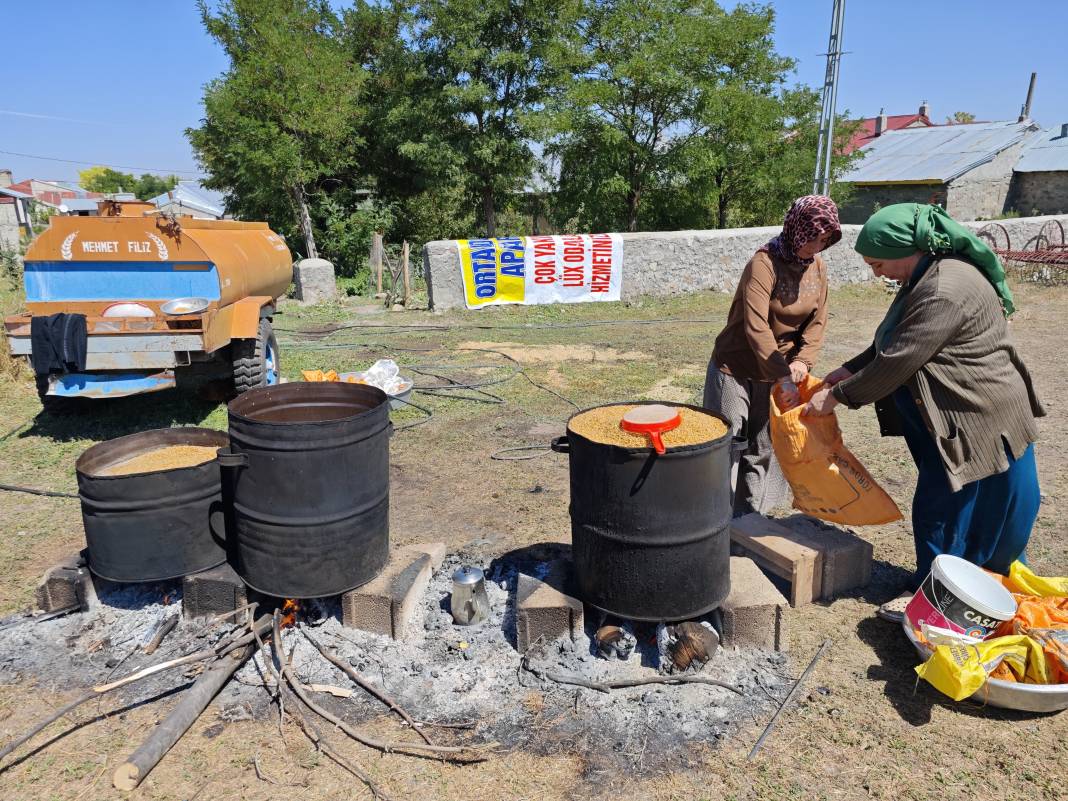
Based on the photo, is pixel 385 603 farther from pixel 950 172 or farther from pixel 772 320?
pixel 950 172

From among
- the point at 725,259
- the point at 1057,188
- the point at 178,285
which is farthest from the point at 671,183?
the point at 178,285

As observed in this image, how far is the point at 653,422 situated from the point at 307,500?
1.43 metres

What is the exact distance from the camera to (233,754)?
261 centimetres

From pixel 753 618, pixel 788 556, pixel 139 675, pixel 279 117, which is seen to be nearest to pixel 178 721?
pixel 139 675

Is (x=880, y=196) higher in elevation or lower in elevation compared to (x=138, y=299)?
higher

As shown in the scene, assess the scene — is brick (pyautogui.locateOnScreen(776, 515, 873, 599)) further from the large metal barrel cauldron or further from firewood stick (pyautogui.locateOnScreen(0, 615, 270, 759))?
firewood stick (pyautogui.locateOnScreen(0, 615, 270, 759))

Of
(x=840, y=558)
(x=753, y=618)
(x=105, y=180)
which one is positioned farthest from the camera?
(x=105, y=180)

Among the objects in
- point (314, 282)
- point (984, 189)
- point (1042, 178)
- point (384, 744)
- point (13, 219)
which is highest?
point (1042, 178)

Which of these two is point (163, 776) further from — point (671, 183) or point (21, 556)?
point (671, 183)

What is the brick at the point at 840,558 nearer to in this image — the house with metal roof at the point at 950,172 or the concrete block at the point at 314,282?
the concrete block at the point at 314,282

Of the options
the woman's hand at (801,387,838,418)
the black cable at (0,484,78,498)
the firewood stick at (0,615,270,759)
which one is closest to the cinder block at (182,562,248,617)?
the firewood stick at (0,615,270,759)

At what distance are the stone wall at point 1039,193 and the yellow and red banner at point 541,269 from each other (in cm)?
1903

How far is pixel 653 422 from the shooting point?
2789mm

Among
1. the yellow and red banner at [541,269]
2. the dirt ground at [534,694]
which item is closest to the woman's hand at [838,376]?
the dirt ground at [534,694]
